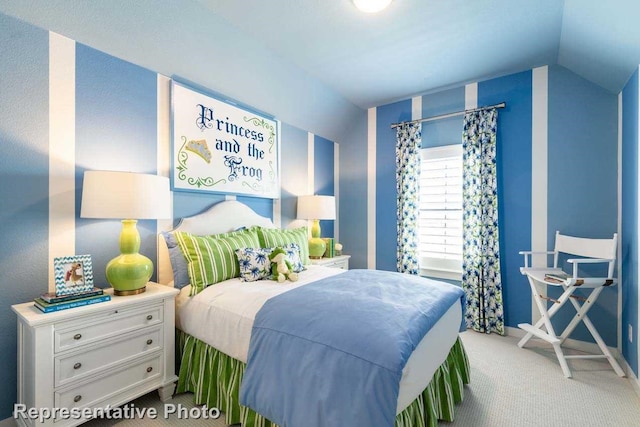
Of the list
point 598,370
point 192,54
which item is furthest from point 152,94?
point 598,370

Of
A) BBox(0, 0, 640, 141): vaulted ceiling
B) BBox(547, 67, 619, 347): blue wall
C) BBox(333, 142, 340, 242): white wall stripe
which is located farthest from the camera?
BBox(333, 142, 340, 242): white wall stripe

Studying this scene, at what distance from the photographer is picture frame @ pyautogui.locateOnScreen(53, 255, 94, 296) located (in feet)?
5.22

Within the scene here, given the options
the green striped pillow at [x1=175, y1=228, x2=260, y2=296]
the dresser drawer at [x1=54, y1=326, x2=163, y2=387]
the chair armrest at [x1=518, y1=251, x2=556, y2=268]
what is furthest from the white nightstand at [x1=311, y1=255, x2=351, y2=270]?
the chair armrest at [x1=518, y1=251, x2=556, y2=268]

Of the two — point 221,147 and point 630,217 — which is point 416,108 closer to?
point 630,217

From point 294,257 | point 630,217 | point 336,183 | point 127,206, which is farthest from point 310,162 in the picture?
point 630,217

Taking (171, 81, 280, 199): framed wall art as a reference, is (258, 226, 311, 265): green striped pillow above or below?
below

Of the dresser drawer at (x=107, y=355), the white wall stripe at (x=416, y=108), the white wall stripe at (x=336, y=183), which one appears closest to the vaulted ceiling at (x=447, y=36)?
the white wall stripe at (x=416, y=108)

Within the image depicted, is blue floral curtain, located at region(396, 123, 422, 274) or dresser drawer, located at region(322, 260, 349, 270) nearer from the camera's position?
dresser drawer, located at region(322, 260, 349, 270)

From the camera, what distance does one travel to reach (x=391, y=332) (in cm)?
126

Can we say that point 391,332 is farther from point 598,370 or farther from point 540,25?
point 540,25

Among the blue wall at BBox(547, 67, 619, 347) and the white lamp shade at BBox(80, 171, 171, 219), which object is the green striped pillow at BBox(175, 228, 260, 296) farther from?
the blue wall at BBox(547, 67, 619, 347)

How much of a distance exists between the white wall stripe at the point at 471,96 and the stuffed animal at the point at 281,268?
2727 millimetres

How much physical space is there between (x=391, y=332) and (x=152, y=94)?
2.39 meters

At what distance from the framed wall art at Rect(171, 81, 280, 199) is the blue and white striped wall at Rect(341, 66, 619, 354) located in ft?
6.57
